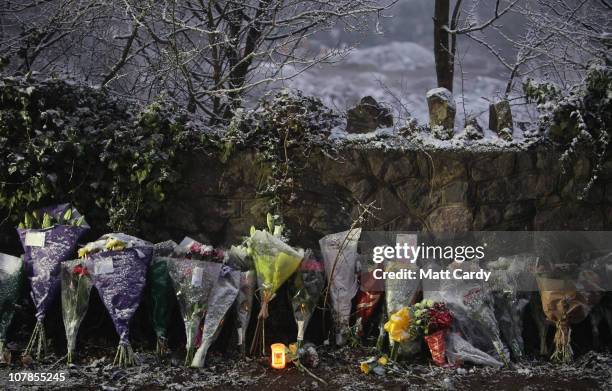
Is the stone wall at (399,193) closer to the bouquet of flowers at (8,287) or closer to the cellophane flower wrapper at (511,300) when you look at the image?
the cellophane flower wrapper at (511,300)

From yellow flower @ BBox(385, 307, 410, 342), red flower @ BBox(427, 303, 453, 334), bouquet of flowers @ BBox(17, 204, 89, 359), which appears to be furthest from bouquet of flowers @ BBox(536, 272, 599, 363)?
bouquet of flowers @ BBox(17, 204, 89, 359)

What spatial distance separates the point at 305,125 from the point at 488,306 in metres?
1.88

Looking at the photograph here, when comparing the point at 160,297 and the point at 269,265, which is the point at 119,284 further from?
the point at 269,265

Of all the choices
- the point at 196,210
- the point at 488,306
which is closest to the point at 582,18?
the point at 488,306

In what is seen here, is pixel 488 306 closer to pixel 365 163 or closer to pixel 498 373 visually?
pixel 498 373

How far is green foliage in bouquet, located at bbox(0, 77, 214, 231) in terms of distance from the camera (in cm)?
386

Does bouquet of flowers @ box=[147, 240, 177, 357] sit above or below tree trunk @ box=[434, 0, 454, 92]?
below

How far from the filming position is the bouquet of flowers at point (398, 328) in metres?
3.26

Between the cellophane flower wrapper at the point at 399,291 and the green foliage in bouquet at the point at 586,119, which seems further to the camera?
the green foliage in bouquet at the point at 586,119

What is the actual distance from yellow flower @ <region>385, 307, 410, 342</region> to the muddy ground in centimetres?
18

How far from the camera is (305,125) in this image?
4.25 meters

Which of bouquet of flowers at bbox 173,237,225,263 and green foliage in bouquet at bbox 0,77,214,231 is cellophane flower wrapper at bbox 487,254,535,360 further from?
green foliage in bouquet at bbox 0,77,214,231

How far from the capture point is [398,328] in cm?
326

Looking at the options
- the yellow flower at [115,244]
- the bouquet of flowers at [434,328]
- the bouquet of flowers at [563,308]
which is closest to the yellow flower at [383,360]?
the bouquet of flowers at [434,328]
